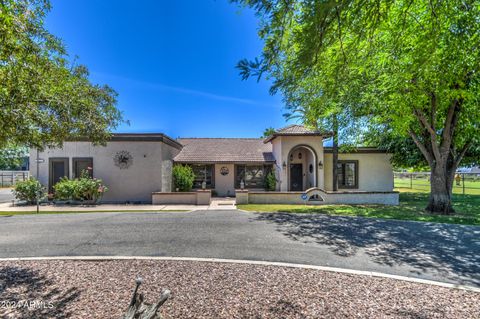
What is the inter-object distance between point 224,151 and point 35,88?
18.3 meters

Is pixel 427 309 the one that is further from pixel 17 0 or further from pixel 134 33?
pixel 134 33

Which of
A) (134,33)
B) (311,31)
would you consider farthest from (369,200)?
(134,33)

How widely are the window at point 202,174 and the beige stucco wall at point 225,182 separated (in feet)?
1.81

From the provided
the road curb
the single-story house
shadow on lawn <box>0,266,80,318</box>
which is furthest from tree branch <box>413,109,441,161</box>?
shadow on lawn <box>0,266,80,318</box>

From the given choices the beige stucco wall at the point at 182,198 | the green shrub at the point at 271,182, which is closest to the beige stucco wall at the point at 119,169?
the beige stucco wall at the point at 182,198

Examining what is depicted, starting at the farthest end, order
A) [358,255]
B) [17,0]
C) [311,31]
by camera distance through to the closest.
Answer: [358,255], [17,0], [311,31]

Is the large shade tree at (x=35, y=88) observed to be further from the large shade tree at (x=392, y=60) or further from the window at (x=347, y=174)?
the window at (x=347, y=174)

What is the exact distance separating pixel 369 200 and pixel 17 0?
18205mm

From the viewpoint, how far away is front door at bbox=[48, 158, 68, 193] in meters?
17.3

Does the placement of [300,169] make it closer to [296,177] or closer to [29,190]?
[296,177]

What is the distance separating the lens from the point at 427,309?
3.94 m

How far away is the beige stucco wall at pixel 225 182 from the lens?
2133cm

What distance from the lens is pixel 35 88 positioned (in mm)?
4750

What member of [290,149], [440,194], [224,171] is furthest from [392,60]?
[224,171]
